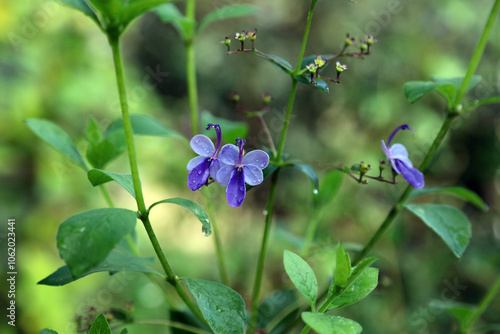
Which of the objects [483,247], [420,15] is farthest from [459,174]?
[420,15]

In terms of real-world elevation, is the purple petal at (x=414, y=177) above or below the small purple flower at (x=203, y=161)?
below

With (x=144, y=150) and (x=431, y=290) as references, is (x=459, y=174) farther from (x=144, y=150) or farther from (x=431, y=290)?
(x=144, y=150)

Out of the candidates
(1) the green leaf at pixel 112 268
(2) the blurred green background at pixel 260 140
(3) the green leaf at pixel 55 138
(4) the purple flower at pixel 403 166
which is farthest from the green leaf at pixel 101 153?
(2) the blurred green background at pixel 260 140

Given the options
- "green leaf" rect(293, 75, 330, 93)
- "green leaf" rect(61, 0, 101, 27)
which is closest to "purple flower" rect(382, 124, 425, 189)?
"green leaf" rect(293, 75, 330, 93)

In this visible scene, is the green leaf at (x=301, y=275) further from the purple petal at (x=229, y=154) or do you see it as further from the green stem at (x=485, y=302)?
the green stem at (x=485, y=302)

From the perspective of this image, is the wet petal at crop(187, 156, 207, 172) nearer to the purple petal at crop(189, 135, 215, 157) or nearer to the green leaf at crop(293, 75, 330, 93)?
the purple petal at crop(189, 135, 215, 157)

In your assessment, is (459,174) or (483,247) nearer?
(483,247)
